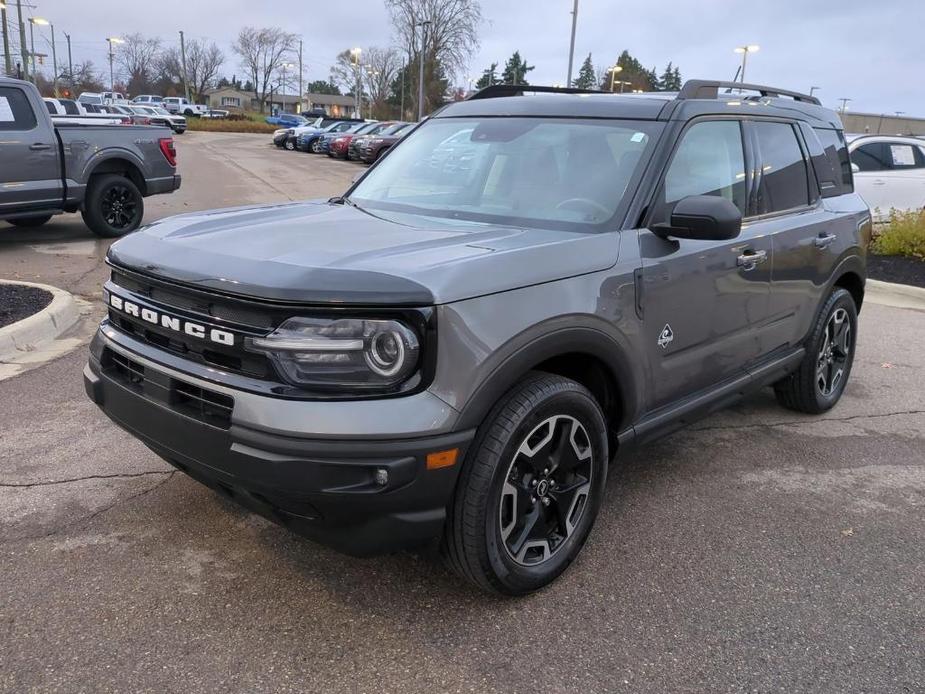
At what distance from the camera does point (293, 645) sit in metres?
2.63

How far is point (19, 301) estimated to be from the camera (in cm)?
647

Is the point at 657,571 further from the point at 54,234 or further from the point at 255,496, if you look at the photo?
the point at 54,234

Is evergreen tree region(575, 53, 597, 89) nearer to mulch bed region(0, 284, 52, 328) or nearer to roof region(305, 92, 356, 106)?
roof region(305, 92, 356, 106)

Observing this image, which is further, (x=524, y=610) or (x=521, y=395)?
(x=524, y=610)

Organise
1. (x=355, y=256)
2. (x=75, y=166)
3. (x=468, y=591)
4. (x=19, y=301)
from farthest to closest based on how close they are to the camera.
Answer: (x=75, y=166) < (x=19, y=301) < (x=468, y=591) < (x=355, y=256)

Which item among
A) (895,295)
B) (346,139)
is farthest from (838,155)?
Answer: (346,139)

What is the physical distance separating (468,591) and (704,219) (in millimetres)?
1697

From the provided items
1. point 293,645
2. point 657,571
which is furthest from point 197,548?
point 657,571

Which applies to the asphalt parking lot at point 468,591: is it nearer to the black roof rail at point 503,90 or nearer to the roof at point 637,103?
the roof at point 637,103

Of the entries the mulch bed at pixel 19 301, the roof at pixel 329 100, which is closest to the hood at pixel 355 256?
the mulch bed at pixel 19 301


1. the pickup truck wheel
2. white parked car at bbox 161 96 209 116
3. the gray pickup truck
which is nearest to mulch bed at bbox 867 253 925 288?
the gray pickup truck

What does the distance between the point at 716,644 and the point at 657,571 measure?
0.47 m

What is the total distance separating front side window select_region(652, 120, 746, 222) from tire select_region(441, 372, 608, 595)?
0.97m

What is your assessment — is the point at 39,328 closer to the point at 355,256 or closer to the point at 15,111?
the point at 355,256
